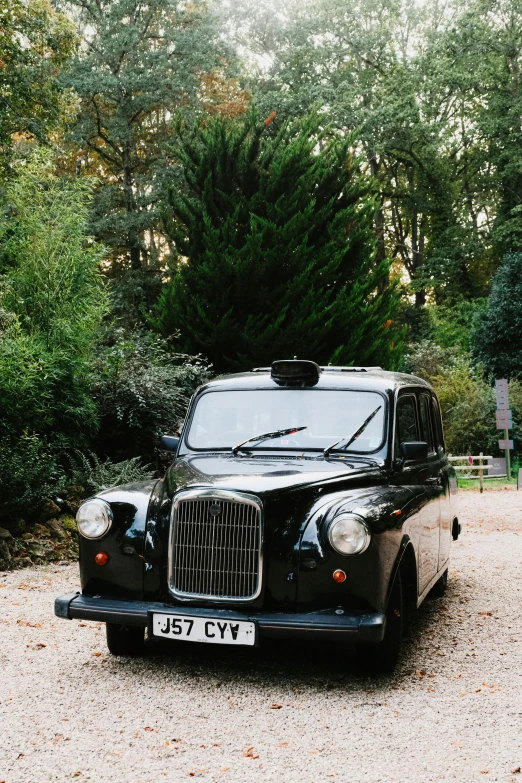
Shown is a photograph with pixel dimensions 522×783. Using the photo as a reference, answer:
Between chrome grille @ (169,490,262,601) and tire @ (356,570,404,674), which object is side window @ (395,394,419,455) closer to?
tire @ (356,570,404,674)

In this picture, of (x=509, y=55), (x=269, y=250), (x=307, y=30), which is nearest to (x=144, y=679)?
(x=269, y=250)

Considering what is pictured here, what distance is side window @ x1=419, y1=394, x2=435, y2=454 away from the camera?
7.34 m

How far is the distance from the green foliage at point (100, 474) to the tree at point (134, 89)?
18.6 meters

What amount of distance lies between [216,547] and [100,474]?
20.7ft

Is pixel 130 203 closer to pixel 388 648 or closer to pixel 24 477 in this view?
pixel 24 477

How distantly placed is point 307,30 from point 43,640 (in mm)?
33594

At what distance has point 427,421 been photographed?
757 cm

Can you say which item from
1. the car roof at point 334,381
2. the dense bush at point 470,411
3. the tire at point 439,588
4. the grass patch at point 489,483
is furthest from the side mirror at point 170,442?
the dense bush at point 470,411

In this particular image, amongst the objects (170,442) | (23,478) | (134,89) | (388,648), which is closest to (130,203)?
(134,89)

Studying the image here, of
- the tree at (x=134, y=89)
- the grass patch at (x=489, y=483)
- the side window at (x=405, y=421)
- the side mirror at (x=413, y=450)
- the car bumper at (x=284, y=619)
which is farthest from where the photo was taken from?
the tree at (x=134, y=89)

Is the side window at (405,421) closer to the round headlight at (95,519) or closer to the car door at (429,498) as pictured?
the car door at (429,498)

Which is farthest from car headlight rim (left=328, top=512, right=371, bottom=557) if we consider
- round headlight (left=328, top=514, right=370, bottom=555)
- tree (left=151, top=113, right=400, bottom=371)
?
tree (left=151, top=113, right=400, bottom=371)

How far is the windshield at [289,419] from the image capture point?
20.5ft

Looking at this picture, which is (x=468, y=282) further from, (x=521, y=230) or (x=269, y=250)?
(x=269, y=250)
